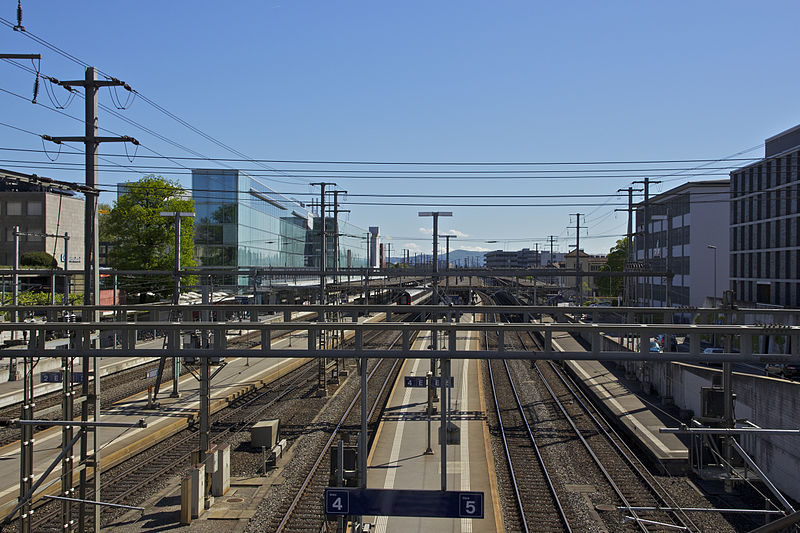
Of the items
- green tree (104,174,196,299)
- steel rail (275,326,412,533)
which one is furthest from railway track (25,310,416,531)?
green tree (104,174,196,299)

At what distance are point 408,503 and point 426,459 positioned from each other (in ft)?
19.6

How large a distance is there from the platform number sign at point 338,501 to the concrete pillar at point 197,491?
3.97m

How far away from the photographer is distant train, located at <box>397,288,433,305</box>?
43.2 m

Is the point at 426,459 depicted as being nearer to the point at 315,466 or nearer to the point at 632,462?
the point at 315,466

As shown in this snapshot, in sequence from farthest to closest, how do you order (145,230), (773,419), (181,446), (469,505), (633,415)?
(145,230)
(633,415)
(181,446)
(773,419)
(469,505)

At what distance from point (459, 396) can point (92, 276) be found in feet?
46.9

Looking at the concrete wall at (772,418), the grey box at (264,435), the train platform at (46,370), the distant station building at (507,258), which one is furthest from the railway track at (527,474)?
the distant station building at (507,258)

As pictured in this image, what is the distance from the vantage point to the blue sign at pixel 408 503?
7.60 metres

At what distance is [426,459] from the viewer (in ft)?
44.1

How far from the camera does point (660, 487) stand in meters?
12.3

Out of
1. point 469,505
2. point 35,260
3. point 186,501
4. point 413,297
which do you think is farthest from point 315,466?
point 413,297

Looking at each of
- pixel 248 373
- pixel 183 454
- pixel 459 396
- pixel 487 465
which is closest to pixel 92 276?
pixel 183 454

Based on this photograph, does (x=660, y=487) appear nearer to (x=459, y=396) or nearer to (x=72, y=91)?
(x=459, y=396)

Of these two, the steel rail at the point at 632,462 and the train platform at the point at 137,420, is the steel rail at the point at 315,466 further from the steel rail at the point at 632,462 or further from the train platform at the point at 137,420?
the steel rail at the point at 632,462
